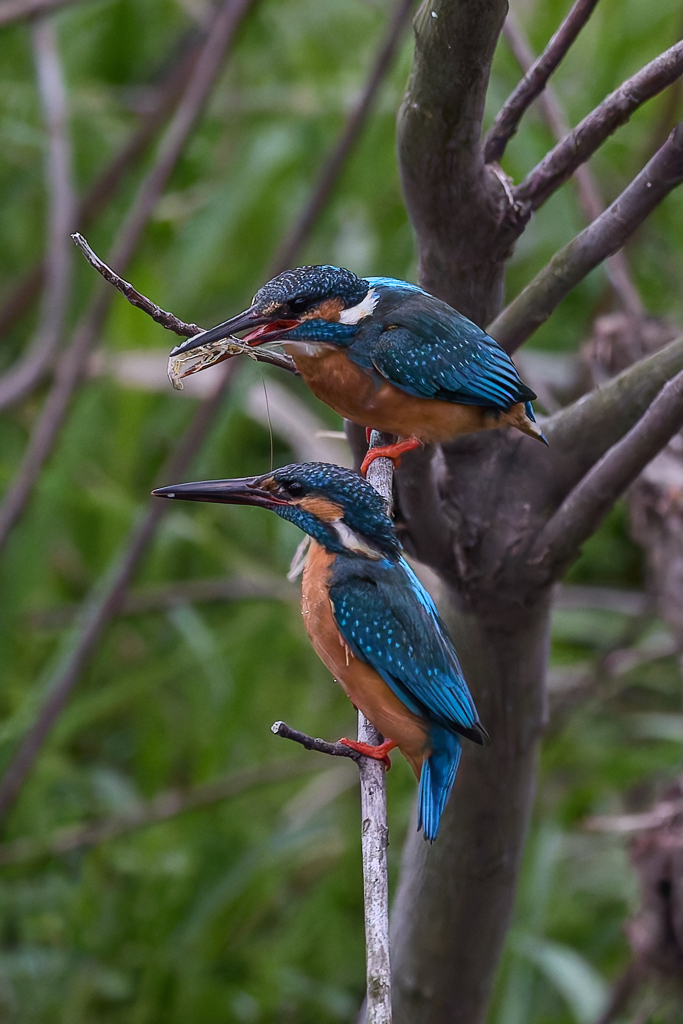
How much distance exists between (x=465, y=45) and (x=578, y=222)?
2575 mm

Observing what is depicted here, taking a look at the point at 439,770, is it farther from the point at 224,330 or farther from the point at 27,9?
the point at 27,9

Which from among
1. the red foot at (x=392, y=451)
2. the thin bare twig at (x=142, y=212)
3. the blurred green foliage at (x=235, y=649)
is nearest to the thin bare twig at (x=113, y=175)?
the blurred green foliage at (x=235, y=649)

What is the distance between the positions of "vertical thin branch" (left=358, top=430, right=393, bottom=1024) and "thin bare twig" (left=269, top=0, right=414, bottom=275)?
4.91 ft

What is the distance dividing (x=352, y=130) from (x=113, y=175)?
1331 millimetres

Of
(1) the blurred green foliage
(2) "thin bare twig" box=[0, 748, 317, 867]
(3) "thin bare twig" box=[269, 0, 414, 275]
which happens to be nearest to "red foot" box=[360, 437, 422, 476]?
(3) "thin bare twig" box=[269, 0, 414, 275]

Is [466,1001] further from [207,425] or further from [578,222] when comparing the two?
[578,222]

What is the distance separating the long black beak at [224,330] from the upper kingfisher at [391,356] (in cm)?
3

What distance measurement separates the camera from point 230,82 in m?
4.27

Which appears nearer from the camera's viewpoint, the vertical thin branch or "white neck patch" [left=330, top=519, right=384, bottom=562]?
the vertical thin branch

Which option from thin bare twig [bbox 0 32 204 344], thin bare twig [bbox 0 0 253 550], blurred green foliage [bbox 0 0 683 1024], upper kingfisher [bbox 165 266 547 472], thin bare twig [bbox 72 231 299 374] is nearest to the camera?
thin bare twig [bbox 72 231 299 374]

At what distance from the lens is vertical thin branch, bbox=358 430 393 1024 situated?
943 millimetres

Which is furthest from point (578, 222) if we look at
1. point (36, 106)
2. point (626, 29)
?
point (36, 106)

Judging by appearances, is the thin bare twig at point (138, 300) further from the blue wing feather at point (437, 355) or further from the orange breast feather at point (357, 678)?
the orange breast feather at point (357, 678)

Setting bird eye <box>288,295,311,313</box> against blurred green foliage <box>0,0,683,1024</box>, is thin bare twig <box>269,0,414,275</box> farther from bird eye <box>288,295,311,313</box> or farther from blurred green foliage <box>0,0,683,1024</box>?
bird eye <box>288,295,311,313</box>
